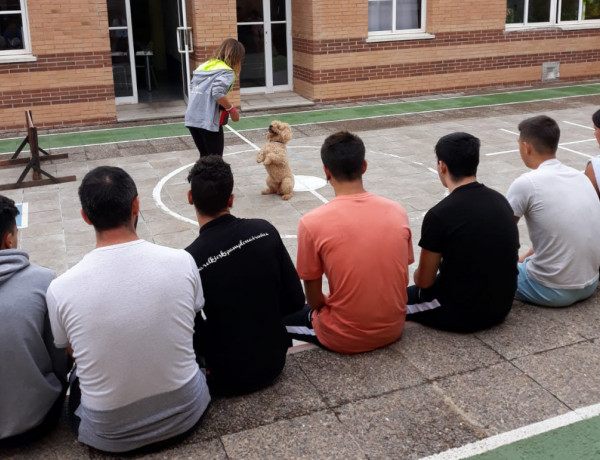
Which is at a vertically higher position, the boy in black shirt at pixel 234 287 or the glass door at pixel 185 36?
the glass door at pixel 185 36

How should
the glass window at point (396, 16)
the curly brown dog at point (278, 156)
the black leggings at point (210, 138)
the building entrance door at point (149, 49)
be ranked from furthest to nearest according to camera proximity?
the glass window at point (396, 16) → the building entrance door at point (149, 49) → the black leggings at point (210, 138) → the curly brown dog at point (278, 156)

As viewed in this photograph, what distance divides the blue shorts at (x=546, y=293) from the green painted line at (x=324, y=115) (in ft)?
28.6

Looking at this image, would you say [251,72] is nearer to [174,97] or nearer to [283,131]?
[174,97]

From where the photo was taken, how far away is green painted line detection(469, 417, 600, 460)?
3.43 metres

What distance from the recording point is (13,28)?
12.9 metres

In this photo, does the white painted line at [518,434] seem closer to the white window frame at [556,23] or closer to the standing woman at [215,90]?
the standing woman at [215,90]

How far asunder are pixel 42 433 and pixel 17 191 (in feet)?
21.4

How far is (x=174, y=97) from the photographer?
52.6 ft

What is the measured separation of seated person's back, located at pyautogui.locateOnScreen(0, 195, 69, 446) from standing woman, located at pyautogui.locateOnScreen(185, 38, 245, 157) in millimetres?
5024

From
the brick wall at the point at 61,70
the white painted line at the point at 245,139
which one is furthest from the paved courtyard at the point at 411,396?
the brick wall at the point at 61,70

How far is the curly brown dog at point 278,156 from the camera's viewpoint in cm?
838

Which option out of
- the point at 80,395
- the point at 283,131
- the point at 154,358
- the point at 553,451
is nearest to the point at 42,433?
the point at 80,395

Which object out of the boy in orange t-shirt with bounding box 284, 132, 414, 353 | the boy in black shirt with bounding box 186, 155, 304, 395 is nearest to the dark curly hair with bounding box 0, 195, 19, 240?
the boy in black shirt with bounding box 186, 155, 304, 395

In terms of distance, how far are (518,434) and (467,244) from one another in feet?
3.88
